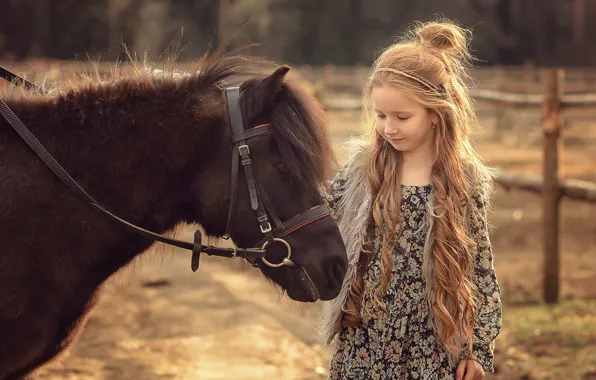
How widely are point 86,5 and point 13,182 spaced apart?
32.4m

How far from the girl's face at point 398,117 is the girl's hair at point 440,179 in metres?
0.03

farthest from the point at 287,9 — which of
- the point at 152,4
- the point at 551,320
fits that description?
the point at 551,320

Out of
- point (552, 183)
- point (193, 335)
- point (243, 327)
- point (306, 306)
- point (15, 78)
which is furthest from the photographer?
point (306, 306)

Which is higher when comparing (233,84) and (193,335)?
(233,84)

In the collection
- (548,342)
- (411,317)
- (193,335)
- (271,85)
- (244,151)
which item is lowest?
(193,335)

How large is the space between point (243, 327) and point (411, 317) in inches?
108

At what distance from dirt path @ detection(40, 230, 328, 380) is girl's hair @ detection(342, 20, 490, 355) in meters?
1.22

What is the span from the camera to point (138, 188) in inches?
95.3

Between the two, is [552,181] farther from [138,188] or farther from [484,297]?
[138,188]

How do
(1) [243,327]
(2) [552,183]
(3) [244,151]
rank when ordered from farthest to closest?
(2) [552,183], (1) [243,327], (3) [244,151]

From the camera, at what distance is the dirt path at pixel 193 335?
4266mm

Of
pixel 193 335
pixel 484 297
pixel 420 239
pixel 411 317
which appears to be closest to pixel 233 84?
pixel 420 239

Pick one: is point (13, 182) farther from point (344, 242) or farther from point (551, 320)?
point (551, 320)

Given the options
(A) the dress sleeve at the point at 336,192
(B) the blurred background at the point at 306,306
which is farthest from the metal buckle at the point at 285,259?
(A) the dress sleeve at the point at 336,192
